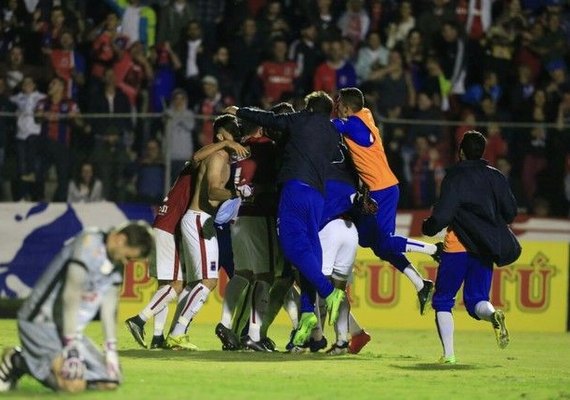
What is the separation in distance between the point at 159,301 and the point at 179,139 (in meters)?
4.97

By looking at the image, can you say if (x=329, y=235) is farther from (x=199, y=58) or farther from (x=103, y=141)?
(x=199, y=58)

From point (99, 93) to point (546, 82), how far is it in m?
7.16

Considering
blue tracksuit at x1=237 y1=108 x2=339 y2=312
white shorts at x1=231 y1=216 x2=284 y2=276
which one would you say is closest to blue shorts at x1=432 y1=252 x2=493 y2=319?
blue tracksuit at x1=237 y1=108 x2=339 y2=312

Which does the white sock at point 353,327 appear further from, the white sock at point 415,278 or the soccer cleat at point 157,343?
the soccer cleat at point 157,343

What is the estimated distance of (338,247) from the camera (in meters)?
14.7

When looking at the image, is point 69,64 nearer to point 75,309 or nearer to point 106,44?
point 106,44

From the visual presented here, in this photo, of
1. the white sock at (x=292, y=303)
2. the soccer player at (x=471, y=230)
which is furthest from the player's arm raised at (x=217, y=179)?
the soccer player at (x=471, y=230)

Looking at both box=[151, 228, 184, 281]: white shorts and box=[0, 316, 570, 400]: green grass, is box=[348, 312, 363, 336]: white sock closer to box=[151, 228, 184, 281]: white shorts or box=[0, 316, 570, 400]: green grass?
box=[0, 316, 570, 400]: green grass

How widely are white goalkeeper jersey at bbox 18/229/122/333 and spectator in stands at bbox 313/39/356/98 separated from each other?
40.8 ft

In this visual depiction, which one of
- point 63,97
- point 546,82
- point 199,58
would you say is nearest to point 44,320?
point 63,97

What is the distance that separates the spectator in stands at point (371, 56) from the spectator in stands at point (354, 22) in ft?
1.66

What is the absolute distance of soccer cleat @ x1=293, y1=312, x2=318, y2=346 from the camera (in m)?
13.8

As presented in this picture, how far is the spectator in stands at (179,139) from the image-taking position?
19641 millimetres

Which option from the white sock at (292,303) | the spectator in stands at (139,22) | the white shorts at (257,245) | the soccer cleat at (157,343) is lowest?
the soccer cleat at (157,343)
